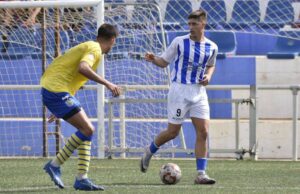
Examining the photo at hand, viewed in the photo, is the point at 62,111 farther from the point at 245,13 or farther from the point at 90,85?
the point at 245,13

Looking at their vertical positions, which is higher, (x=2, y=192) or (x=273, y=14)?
(x=273, y=14)

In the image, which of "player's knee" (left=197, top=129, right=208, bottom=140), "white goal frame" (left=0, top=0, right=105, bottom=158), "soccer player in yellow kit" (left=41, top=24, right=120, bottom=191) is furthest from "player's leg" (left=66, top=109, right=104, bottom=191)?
"white goal frame" (left=0, top=0, right=105, bottom=158)

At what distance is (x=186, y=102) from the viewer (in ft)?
34.5

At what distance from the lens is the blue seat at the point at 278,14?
62.4ft

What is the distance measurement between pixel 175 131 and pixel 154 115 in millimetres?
5450

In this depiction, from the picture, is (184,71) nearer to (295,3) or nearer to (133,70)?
(133,70)

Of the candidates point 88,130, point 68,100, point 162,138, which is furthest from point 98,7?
point 88,130

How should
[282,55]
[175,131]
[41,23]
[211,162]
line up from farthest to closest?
[282,55], [41,23], [211,162], [175,131]

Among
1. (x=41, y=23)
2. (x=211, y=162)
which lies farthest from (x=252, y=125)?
(x=41, y=23)

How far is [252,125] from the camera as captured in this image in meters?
14.8

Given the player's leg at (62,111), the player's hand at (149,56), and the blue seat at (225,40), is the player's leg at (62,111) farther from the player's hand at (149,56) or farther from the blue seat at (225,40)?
the blue seat at (225,40)

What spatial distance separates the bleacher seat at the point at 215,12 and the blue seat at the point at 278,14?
3.04ft

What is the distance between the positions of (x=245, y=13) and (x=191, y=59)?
8.63 m

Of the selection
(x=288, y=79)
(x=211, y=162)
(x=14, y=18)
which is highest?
(x=14, y=18)
